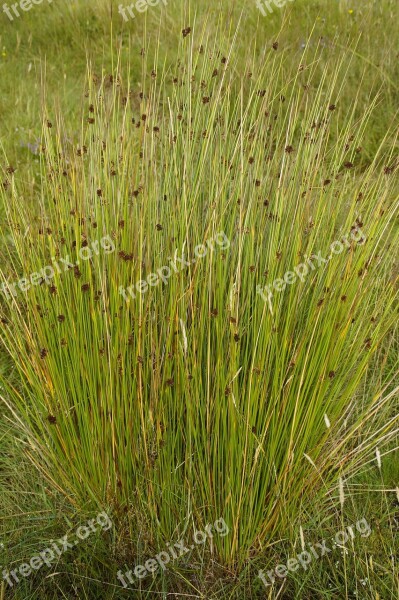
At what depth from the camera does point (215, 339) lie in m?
2.42

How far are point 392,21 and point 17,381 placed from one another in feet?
13.1

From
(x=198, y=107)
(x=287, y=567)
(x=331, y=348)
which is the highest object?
(x=198, y=107)

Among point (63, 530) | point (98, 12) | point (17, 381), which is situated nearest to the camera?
point (63, 530)

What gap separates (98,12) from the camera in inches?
267

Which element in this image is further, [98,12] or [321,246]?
[98,12]

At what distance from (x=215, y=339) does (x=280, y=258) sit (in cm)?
32

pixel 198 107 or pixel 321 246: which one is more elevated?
pixel 198 107

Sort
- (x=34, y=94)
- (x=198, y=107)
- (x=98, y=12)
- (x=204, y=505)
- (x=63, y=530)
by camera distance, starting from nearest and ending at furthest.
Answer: (x=204, y=505)
(x=63, y=530)
(x=198, y=107)
(x=34, y=94)
(x=98, y=12)

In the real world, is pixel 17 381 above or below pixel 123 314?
below

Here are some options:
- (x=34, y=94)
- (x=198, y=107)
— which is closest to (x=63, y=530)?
(x=198, y=107)

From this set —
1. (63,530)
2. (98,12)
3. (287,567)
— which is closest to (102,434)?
(63,530)

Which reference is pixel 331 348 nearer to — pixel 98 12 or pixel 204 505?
pixel 204 505

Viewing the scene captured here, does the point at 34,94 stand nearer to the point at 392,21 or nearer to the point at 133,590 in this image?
the point at 392,21

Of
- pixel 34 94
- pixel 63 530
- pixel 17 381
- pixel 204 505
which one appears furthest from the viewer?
pixel 34 94
